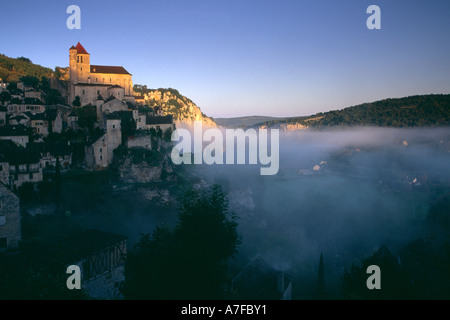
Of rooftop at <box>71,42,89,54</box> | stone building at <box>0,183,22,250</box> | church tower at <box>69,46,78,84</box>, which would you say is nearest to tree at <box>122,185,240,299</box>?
stone building at <box>0,183,22,250</box>

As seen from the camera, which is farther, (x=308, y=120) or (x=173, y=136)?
(x=308, y=120)

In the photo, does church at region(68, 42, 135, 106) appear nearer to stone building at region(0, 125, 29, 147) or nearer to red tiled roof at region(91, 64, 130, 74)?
red tiled roof at region(91, 64, 130, 74)

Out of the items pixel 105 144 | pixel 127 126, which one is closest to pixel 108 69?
pixel 127 126

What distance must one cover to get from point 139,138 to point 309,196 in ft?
212

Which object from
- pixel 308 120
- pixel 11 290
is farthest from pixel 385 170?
pixel 11 290

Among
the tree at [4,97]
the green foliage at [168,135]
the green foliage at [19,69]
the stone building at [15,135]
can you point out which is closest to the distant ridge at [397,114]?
the green foliage at [168,135]

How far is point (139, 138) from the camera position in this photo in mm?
54312

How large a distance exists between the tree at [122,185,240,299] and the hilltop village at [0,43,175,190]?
99.2ft

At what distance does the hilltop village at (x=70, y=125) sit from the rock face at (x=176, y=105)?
239 feet

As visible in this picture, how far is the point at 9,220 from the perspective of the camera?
2744 centimetres

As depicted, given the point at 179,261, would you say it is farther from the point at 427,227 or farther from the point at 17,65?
the point at 17,65

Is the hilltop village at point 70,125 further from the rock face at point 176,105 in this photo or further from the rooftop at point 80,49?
→ the rock face at point 176,105

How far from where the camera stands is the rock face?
14500 cm

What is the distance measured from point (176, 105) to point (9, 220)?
133 m
